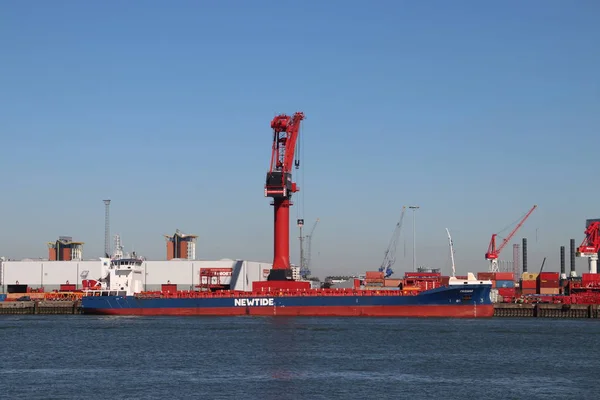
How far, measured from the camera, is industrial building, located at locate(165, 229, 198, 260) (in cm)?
16712

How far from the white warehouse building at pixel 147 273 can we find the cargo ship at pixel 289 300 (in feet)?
80.2

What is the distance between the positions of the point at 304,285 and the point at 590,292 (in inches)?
1452

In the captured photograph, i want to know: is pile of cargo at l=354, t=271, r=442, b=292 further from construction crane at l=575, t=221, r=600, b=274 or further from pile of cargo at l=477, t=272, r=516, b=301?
construction crane at l=575, t=221, r=600, b=274

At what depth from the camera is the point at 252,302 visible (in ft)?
289

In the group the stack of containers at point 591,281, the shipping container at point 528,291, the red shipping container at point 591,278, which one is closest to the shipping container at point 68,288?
the shipping container at point 528,291

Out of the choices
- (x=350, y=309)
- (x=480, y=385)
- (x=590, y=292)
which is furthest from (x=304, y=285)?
(x=480, y=385)

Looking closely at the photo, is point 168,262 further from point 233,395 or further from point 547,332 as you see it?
point 233,395

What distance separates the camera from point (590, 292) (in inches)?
4028

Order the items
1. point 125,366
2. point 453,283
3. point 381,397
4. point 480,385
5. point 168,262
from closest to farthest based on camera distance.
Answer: point 381,397, point 480,385, point 125,366, point 453,283, point 168,262

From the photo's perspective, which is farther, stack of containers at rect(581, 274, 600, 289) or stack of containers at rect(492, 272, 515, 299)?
stack of containers at rect(492, 272, 515, 299)

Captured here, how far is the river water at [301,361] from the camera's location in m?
39.8

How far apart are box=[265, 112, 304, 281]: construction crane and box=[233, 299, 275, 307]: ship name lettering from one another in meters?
3.45

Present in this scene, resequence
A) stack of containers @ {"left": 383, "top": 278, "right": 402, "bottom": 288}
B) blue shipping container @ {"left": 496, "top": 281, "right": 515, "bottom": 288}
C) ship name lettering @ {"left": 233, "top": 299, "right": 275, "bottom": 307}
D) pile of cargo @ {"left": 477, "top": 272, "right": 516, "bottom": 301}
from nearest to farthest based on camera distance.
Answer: ship name lettering @ {"left": 233, "top": 299, "right": 275, "bottom": 307} < pile of cargo @ {"left": 477, "top": 272, "right": 516, "bottom": 301} < stack of containers @ {"left": 383, "top": 278, "right": 402, "bottom": 288} < blue shipping container @ {"left": 496, "top": 281, "right": 515, "bottom": 288}

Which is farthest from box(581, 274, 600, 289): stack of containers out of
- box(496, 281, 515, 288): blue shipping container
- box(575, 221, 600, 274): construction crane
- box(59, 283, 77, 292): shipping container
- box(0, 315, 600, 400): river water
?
box(59, 283, 77, 292): shipping container
